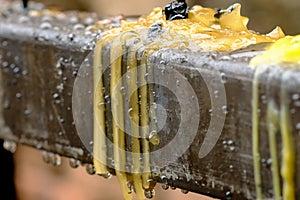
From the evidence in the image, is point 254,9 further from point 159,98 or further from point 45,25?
point 159,98

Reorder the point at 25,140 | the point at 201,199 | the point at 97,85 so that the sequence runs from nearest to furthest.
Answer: the point at 97,85, the point at 25,140, the point at 201,199

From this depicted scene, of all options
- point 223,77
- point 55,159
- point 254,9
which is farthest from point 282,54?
point 254,9

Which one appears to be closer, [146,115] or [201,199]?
[146,115]

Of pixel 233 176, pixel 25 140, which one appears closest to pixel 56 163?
pixel 25 140

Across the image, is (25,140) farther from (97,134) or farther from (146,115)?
(146,115)

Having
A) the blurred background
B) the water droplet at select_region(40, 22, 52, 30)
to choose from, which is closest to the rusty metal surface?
the water droplet at select_region(40, 22, 52, 30)

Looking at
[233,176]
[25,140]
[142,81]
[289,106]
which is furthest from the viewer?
[25,140]

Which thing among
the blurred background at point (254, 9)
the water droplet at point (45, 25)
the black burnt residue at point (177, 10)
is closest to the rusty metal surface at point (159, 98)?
the water droplet at point (45, 25)
